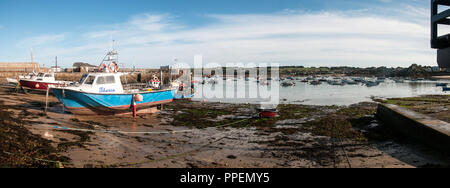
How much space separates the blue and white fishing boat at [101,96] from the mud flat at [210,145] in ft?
2.98

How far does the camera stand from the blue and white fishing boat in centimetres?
1702

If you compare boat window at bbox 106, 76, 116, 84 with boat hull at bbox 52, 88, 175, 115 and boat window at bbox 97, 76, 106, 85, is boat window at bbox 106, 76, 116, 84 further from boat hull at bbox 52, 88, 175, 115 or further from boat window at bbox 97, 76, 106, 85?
boat hull at bbox 52, 88, 175, 115

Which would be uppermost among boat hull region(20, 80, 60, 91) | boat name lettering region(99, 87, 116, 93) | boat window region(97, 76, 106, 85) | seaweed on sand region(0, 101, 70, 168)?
boat window region(97, 76, 106, 85)

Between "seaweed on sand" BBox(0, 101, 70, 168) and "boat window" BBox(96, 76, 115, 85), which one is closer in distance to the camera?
"seaweed on sand" BBox(0, 101, 70, 168)

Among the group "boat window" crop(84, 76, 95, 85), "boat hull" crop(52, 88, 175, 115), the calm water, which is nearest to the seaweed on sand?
"boat hull" crop(52, 88, 175, 115)

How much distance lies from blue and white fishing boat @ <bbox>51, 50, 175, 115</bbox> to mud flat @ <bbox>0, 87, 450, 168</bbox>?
0.91 meters

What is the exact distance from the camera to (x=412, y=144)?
34.6 feet

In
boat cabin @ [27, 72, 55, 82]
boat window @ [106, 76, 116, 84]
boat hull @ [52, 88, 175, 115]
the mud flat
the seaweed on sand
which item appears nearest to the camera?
the seaweed on sand

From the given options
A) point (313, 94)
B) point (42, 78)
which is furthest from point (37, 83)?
point (313, 94)

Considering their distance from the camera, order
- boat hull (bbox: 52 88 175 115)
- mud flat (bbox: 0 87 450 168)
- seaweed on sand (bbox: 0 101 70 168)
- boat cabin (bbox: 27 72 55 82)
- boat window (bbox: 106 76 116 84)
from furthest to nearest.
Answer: boat cabin (bbox: 27 72 55 82), boat window (bbox: 106 76 116 84), boat hull (bbox: 52 88 175 115), mud flat (bbox: 0 87 450 168), seaweed on sand (bbox: 0 101 70 168)
